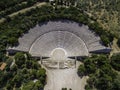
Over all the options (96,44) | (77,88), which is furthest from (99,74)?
(96,44)

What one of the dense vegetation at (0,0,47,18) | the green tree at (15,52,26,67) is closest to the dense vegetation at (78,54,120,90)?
the green tree at (15,52,26,67)

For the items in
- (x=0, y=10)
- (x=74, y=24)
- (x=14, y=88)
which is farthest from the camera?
(x=0, y=10)

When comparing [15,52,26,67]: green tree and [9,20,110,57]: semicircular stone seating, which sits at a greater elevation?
[9,20,110,57]: semicircular stone seating

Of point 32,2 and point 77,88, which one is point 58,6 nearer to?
point 32,2

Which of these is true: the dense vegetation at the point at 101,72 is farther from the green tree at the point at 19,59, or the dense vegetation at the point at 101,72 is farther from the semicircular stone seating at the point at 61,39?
the green tree at the point at 19,59

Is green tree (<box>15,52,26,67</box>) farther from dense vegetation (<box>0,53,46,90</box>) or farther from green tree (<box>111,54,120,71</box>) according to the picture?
green tree (<box>111,54,120,71</box>)

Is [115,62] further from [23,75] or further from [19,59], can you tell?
[19,59]

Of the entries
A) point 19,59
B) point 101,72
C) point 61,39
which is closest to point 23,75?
point 19,59
